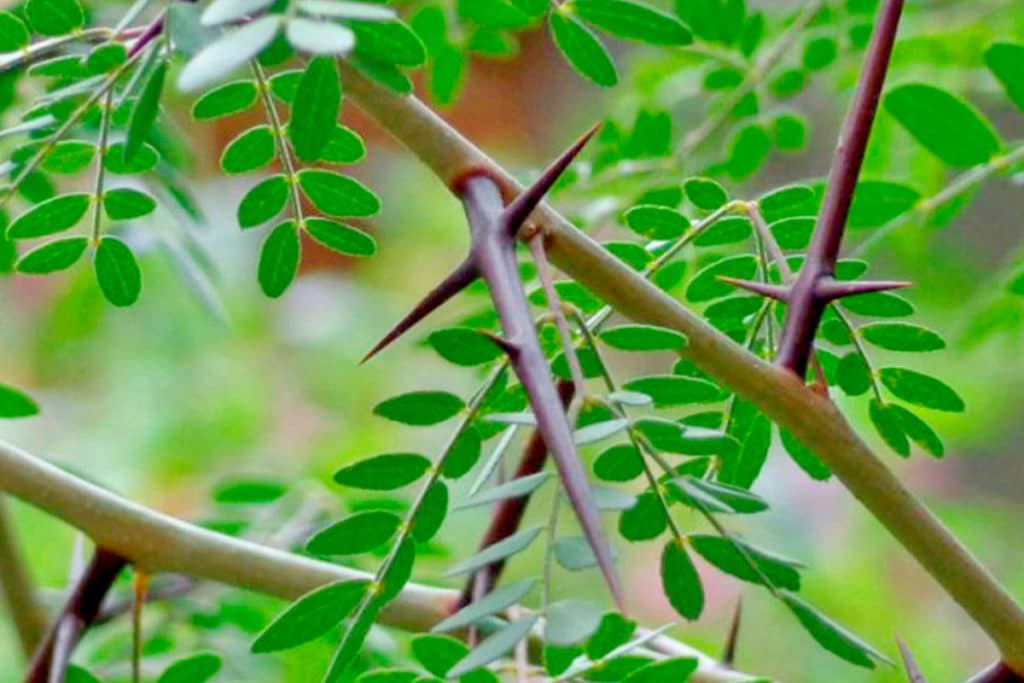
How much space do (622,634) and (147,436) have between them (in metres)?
1.27

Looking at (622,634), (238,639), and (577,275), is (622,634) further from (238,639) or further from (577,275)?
(238,639)

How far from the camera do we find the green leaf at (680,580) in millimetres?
365

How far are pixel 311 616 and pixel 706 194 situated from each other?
16 cm

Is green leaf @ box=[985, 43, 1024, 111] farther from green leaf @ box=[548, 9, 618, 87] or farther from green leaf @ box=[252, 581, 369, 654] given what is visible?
green leaf @ box=[252, 581, 369, 654]

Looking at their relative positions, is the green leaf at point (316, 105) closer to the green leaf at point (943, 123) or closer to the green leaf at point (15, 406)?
the green leaf at point (15, 406)

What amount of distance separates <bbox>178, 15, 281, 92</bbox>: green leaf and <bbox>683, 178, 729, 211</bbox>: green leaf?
189 millimetres

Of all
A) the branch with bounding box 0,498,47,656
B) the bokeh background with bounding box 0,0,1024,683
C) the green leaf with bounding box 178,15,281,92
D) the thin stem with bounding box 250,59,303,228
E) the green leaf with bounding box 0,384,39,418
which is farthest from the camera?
the bokeh background with bounding box 0,0,1024,683

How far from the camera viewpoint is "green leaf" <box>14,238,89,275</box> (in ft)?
1.40

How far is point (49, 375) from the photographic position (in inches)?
67.8

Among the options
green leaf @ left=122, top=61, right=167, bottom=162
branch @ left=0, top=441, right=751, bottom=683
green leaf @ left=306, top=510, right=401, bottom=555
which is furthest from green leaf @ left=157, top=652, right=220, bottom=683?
green leaf @ left=122, top=61, right=167, bottom=162

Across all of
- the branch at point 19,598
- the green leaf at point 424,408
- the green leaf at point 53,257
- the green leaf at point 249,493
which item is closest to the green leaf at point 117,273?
the green leaf at point 53,257

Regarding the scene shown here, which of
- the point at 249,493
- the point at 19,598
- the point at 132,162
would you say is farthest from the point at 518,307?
the point at 249,493

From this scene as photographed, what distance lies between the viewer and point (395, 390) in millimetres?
1753

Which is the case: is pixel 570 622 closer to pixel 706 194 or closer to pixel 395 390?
pixel 706 194
